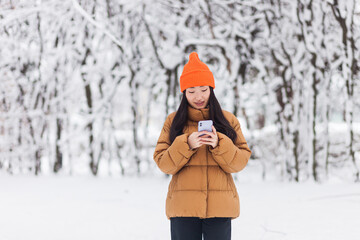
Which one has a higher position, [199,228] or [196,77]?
[196,77]

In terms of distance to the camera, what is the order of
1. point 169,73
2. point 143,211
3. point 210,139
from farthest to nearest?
point 169,73 < point 143,211 < point 210,139

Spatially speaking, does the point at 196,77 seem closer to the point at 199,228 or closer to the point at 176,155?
the point at 176,155

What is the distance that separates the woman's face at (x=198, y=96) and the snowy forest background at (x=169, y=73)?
3.75 m

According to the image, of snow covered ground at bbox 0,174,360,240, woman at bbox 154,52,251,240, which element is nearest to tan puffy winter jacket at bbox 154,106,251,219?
woman at bbox 154,52,251,240

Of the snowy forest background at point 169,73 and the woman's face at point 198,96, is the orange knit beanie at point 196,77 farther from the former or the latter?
the snowy forest background at point 169,73

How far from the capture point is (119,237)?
3291 mm

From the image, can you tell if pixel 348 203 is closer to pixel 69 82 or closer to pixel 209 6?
pixel 209 6

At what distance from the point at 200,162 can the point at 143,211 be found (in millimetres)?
2601

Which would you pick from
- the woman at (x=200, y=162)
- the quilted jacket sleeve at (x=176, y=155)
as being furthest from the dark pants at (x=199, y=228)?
the quilted jacket sleeve at (x=176, y=155)

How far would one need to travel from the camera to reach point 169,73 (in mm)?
6203

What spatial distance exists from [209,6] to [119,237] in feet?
13.8

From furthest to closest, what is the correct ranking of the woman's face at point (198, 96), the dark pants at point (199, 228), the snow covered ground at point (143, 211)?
the snow covered ground at point (143, 211), the woman's face at point (198, 96), the dark pants at point (199, 228)

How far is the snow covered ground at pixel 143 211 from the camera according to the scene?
10.7 feet

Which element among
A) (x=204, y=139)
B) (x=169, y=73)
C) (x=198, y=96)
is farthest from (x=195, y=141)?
(x=169, y=73)
